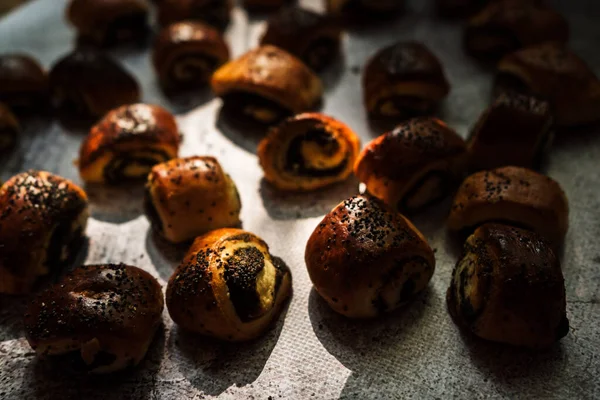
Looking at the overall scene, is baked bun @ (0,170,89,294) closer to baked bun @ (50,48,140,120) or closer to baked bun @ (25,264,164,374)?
baked bun @ (25,264,164,374)

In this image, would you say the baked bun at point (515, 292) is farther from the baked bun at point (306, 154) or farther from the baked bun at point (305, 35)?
the baked bun at point (305, 35)

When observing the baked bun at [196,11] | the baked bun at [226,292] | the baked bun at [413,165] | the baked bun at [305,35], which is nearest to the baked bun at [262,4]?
the baked bun at [196,11]

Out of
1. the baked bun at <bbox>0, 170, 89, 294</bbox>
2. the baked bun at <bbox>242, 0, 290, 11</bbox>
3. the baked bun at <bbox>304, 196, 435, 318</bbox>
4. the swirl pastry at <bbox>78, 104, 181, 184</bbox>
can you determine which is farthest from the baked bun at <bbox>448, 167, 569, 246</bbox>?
the baked bun at <bbox>242, 0, 290, 11</bbox>

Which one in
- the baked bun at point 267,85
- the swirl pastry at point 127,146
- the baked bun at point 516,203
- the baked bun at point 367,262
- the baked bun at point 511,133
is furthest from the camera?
the baked bun at point 267,85

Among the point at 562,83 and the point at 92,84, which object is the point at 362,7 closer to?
the point at 562,83

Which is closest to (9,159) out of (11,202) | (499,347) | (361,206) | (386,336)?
(11,202)

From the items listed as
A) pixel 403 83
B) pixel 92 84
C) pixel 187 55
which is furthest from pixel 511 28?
pixel 92 84
